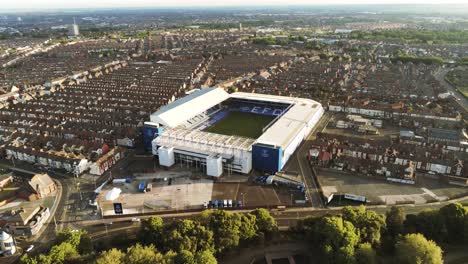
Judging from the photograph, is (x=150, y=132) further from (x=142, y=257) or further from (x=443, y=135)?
(x=443, y=135)

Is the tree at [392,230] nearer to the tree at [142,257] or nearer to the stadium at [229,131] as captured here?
the stadium at [229,131]

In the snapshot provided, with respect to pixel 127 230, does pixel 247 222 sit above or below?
above

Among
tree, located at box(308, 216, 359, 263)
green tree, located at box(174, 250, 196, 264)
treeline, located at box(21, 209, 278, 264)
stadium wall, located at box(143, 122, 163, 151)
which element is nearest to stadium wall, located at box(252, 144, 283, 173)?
treeline, located at box(21, 209, 278, 264)

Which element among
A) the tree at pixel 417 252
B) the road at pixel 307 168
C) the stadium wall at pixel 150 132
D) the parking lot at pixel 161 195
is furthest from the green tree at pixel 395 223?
the stadium wall at pixel 150 132

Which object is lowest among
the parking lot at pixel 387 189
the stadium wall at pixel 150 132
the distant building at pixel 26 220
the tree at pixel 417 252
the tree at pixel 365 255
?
the parking lot at pixel 387 189

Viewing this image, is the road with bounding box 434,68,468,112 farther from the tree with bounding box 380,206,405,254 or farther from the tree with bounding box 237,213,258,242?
the tree with bounding box 237,213,258,242

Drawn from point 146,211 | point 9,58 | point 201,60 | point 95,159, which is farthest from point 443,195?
point 9,58

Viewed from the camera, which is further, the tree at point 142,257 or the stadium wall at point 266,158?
the stadium wall at point 266,158

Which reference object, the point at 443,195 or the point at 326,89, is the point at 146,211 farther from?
the point at 326,89
